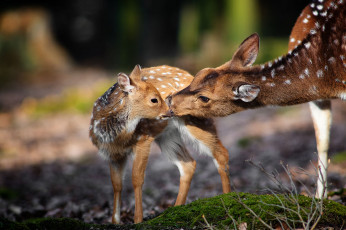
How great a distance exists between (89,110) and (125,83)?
8228 millimetres

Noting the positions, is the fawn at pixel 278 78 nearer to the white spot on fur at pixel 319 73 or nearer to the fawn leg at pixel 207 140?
the white spot on fur at pixel 319 73

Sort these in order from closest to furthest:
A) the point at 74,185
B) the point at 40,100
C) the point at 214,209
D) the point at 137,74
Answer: the point at 214,209, the point at 137,74, the point at 74,185, the point at 40,100

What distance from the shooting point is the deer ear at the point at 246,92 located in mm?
4477

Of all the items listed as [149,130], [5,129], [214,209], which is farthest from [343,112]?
[5,129]

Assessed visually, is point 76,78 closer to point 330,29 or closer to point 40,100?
point 40,100

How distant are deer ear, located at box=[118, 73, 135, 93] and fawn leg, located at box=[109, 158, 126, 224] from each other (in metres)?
0.84

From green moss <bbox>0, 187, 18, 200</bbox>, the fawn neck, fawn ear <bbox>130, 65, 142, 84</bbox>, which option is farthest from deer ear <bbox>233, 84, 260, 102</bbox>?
green moss <bbox>0, 187, 18, 200</bbox>

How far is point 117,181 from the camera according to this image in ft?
16.9

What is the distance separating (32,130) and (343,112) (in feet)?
25.6

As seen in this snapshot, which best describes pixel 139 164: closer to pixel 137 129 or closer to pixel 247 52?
pixel 137 129

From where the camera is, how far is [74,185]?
8.00 m

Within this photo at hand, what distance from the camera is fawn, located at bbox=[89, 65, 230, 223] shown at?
5.05 m

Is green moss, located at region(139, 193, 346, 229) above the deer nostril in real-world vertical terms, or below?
below

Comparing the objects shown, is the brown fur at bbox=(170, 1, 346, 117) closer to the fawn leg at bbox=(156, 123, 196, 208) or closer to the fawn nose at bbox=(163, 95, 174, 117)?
the fawn nose at bbox=(163, 95, 174, 117)
